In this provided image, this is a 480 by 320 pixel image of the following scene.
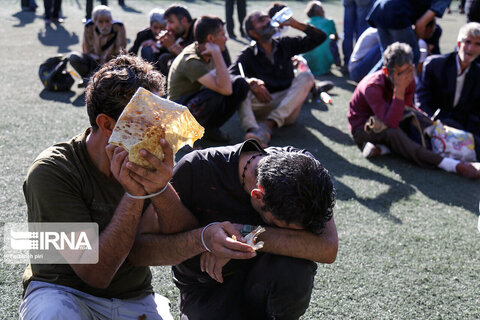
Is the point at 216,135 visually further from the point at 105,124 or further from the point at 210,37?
the point at 105,124

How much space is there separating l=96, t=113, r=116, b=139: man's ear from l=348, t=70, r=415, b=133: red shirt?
116 inches

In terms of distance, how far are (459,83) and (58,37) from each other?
7.25 metres

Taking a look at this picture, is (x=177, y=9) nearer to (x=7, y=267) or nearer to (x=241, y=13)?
(x=7, y=267)

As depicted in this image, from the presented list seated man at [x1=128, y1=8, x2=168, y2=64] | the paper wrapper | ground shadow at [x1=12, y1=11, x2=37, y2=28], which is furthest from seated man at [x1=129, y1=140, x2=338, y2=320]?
ground shadow at [x1=12, y1=11, x2=37, y2=28]

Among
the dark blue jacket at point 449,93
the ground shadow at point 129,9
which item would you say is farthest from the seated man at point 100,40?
the ground shadow at point 129,9

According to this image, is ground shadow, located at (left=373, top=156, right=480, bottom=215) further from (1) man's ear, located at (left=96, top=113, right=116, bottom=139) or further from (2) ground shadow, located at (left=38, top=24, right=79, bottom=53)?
(2) ground shadow, located at (left=38, top=24, right=79, bottom=53)

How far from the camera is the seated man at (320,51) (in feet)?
23.7

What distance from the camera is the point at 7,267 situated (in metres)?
2.46

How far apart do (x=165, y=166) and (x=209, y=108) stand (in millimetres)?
2685

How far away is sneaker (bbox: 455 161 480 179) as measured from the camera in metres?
3.99

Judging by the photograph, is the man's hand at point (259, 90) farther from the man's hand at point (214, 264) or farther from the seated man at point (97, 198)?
the man's hand at point (214, 264)

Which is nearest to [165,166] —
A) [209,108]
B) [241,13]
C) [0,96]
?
[209,108]

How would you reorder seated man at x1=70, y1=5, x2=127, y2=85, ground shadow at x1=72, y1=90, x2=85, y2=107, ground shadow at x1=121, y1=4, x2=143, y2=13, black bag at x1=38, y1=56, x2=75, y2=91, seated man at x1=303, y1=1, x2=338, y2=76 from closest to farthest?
ground shadow at x1=72, y1=90, x2=85, y2=107 < black bag at x1=38, y1=56, x2=75, y2=91 < seated man at x1=70, y1=5, x2=127, y2=85 < seated man at x1=303, y1=1, x2=338, y2=76 < ground shadow at x1=121, y1=4, x2=143, y2=13

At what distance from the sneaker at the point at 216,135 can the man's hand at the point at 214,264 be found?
2754 millimetres
